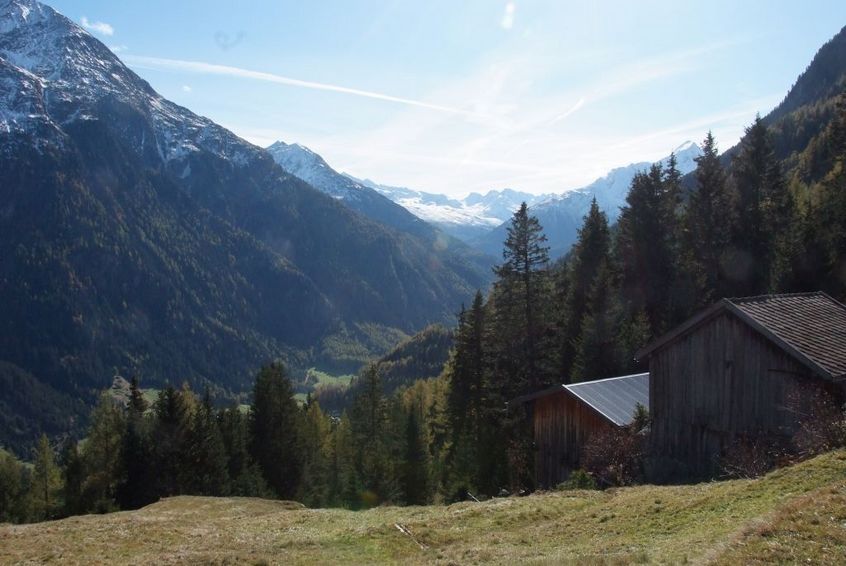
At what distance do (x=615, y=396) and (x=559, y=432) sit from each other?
3.57 metres

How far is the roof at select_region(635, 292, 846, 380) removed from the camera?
863 inches

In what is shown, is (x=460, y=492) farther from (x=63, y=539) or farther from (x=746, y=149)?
(x=746, y=149)

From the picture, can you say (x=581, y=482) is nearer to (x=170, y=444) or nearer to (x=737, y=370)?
(x=737, y=370)

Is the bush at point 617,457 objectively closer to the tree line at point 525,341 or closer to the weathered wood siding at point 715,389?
the weathered wood siding at point 715,389

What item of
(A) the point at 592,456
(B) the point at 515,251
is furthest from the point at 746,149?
(A) the point at 592,456

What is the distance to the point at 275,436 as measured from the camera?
66.2m

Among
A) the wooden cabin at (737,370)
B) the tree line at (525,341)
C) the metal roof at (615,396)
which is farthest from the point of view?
the tree line at (525,341)

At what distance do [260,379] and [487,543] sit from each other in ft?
177

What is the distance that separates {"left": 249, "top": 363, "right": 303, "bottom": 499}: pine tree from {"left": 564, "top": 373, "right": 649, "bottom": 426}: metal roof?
40.3 meters

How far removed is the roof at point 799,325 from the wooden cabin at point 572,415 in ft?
18.3

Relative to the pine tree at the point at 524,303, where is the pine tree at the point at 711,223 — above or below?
above

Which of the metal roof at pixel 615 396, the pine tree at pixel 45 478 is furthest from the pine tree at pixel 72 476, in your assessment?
the metal roof at pixel 615 396

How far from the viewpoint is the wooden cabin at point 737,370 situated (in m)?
22.6

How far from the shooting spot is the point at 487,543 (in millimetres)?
16125
